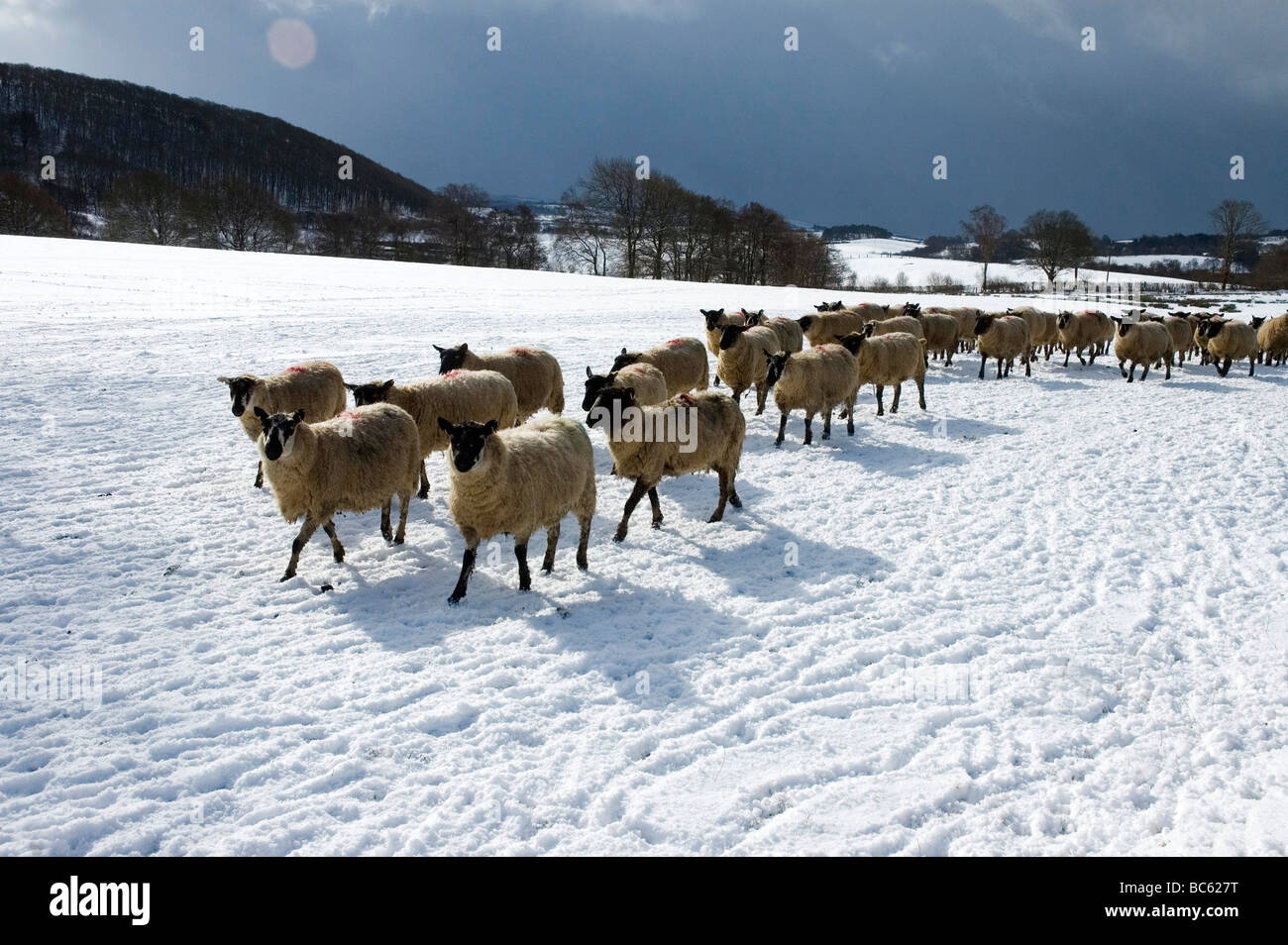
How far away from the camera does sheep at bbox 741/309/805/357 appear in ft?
58.4

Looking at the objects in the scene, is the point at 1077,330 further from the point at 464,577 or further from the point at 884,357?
the point at 464,577

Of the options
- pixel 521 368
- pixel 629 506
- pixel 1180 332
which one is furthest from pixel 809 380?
pixel 1180 332

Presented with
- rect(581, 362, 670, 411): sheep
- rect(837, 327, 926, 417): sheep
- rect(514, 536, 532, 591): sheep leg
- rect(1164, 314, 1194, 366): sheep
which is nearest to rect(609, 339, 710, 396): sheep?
rect(581, 362, 670, 411): sheep

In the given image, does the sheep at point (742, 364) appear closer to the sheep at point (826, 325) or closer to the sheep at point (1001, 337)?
the sheep at point (826, 325)

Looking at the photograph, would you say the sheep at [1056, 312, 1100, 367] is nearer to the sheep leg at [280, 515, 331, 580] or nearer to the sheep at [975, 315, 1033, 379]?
the sheep at [975, 315, 1033, 379]

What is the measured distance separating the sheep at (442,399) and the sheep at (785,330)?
29.6 feet

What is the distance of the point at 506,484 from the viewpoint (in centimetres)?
683

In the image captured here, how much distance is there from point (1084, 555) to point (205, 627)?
347 inches

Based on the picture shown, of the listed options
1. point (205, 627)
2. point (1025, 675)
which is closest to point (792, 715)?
point (1025, 675)

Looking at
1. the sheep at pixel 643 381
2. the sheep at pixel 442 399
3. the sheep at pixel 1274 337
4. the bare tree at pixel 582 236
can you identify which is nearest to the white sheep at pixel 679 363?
the sheep at pixel 643 381

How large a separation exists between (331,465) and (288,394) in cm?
319

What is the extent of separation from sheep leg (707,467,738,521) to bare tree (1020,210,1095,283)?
7764 cm
